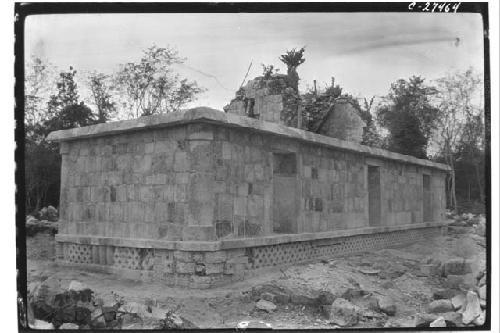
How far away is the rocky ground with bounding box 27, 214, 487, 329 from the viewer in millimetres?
6570

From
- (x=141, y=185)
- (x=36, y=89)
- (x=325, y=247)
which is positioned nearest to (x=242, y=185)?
(x=141, y=185)

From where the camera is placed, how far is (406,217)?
10.5 m

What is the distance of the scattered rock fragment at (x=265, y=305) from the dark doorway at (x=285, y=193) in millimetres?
2087

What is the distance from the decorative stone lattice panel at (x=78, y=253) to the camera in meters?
8.17

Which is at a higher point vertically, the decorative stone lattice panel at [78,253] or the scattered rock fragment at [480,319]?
the decorative stone lattice panel at [78,253]

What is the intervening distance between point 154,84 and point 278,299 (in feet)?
10.5

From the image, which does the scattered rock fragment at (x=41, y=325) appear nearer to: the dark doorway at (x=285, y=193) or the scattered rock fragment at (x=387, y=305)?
the dark doorway at (x=285, y=193)

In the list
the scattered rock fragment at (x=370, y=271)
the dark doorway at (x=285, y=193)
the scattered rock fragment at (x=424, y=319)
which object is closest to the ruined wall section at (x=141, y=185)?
the dark doorway at (x=285, y=193)

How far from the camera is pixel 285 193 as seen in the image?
902cm

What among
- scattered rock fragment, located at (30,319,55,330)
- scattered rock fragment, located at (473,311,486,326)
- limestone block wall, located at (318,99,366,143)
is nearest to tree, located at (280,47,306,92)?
limestone block wall, located at (318,99,366,143)

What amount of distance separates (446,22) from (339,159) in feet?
11.5

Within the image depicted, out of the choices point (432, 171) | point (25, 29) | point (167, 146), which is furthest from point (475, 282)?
point (25, 29)

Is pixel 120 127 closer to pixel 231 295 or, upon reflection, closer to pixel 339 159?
pixel 231 295

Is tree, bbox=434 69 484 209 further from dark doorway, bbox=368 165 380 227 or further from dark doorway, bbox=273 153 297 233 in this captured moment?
dark doorway, bbox=368 165 380 227
